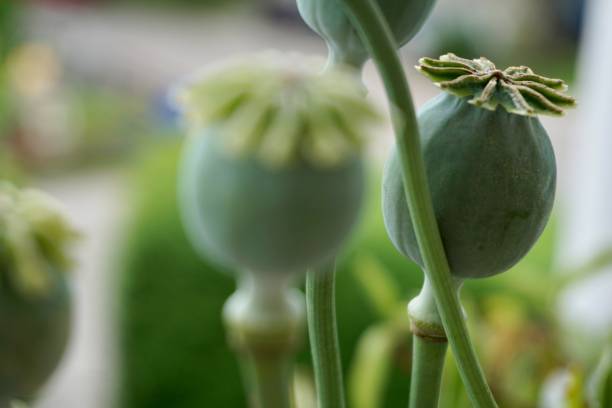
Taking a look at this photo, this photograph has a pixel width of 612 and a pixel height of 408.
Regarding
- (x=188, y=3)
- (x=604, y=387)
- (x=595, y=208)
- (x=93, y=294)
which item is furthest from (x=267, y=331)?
(x=188, y=3)

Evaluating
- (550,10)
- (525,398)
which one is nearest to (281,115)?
(525,398)

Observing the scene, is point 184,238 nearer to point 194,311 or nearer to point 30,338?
point 194,311

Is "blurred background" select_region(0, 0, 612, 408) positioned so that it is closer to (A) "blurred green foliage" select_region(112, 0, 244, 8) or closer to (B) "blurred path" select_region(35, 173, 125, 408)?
(B) "blurred path" select_region(35, 173, 125, 408)

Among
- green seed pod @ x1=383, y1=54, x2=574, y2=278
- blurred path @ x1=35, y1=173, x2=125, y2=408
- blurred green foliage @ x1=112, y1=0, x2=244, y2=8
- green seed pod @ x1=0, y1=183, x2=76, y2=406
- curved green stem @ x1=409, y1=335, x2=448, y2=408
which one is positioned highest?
blurred green foliage @ x1=112, y1=0, x2=244, y2=8

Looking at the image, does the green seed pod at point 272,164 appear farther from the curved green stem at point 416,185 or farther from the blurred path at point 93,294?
the blurred path at point 93,294

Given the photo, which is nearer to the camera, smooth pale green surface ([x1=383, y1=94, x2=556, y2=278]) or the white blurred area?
smooth pale green surface ([x1=383, y1=94, x2=556, y2=278])

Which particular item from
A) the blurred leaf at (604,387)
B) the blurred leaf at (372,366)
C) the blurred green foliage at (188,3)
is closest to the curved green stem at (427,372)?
the blurred leaf at (604,387)

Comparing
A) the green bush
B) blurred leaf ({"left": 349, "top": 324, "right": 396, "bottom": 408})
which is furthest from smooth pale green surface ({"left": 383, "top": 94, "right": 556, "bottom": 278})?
the green bush

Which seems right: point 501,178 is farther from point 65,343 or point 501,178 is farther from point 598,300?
point 598,300
